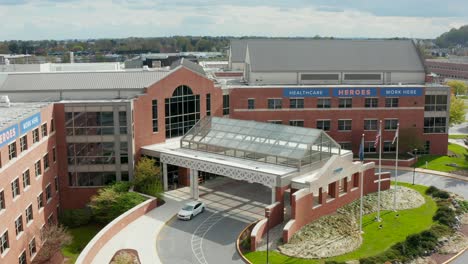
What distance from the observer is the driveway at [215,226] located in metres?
39.8

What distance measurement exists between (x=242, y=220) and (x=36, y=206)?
18337mm

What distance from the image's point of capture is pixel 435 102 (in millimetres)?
72938

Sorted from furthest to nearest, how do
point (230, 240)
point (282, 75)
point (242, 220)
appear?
point (282, 75) → point (242, 220) → point (230, 240)

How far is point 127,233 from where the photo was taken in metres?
43.8

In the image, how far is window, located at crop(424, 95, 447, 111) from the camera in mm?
72688

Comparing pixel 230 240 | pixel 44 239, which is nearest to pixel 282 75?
pixel 230 240

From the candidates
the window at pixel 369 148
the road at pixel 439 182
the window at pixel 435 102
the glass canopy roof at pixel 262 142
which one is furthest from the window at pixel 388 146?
the glass canopy roof at pixel 262 142

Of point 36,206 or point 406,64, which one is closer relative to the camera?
point 36,206

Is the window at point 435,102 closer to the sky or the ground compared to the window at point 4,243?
closer to the sky

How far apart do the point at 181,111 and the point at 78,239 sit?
2033 centimetres

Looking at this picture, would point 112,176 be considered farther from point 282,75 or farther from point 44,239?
point 282,75

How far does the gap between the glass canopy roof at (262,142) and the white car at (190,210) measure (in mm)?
6890

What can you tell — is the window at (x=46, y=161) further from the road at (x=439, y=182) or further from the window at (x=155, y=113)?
the road at (x=439, y=182)

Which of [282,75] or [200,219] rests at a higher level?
[282,75]
